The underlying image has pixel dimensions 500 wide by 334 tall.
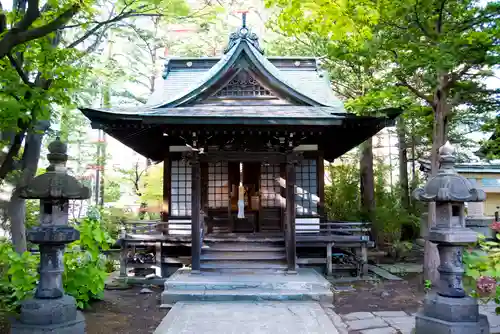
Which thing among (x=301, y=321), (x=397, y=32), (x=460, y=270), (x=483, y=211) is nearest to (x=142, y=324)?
(x=301, y=321)

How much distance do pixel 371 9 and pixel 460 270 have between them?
449 centimetres

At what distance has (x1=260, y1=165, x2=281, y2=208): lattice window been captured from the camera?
11609 mm

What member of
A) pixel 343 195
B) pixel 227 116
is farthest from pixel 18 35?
pixel 343 195

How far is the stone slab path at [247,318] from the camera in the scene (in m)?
6.14

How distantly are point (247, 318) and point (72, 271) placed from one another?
3352mm

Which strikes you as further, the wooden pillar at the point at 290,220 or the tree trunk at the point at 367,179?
the tree trunk at the point at 367,179

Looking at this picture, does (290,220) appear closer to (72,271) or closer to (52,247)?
(72,271)

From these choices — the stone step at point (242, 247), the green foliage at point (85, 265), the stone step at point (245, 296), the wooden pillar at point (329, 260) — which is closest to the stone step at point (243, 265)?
the stone step at point (242, 247)

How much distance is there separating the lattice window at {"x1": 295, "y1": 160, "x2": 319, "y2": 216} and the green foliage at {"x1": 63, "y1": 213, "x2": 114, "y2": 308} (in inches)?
234

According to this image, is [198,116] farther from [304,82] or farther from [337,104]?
[304,82]

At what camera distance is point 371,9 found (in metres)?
6.68

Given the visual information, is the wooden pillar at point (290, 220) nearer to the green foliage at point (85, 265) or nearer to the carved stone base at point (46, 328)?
the green foliage at point (85, 265)

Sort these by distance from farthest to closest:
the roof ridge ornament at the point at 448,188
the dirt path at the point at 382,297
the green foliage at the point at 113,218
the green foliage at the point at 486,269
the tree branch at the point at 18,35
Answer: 1. the green foliage at the point at 113,218
2. the dirt path at the point at 382,297
3. the roof ridge ornament at the point at 448,188
4. the green foliage at the point at 486,269
5. the tree branch at the point at 18,35

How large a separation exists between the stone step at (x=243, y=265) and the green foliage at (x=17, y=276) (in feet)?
13.3
